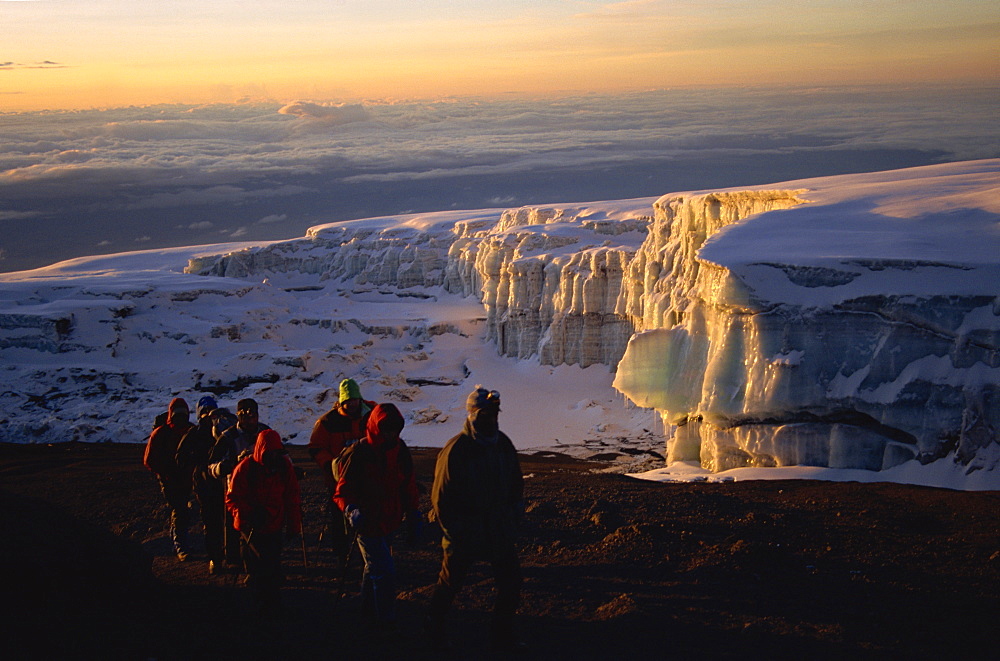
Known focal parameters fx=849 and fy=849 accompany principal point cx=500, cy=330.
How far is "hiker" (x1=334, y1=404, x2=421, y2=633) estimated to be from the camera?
20.5 feet

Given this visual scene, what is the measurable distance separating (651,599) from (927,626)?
205cm

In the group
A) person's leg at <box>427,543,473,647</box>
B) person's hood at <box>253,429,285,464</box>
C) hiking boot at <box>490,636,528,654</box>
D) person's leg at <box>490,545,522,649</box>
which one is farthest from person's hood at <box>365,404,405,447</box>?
hiking boot at <box>490,636,528,654</box>

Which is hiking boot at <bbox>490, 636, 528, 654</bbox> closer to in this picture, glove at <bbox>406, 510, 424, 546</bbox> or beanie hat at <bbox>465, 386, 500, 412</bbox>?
glove at <bbox>406, 510, 424, 546</bbox>

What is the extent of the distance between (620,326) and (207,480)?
125ft

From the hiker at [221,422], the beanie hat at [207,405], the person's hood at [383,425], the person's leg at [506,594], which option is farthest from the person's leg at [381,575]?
the beanie hat at [207,405]

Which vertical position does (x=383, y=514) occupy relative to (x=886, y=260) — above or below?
below

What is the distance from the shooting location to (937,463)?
13078mm

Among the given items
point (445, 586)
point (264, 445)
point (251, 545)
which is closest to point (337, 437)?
point (264, 445)

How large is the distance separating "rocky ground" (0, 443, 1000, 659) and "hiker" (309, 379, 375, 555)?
0.58 m

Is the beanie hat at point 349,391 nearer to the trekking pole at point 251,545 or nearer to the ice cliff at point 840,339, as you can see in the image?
the trekking pole at point 251,545

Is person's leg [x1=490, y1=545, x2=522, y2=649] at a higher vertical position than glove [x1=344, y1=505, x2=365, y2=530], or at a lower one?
lower

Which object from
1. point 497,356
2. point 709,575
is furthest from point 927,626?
point 497,356

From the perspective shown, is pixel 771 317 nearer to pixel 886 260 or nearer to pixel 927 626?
pixel 886 260

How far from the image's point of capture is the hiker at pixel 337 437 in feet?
25.0
